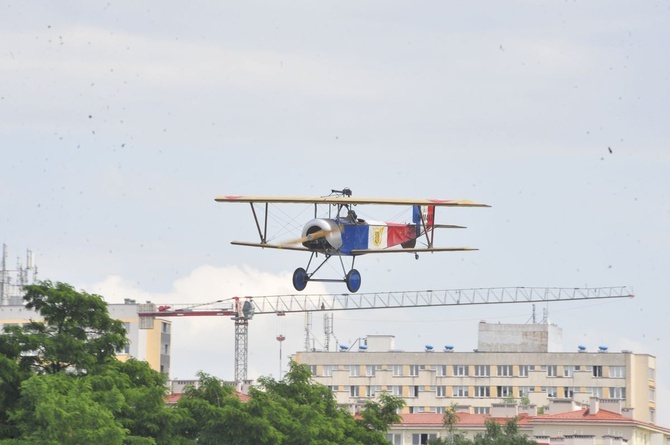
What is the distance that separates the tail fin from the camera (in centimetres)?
8969

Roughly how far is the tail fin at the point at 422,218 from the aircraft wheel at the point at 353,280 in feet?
27.0

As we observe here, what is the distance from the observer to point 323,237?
260 feet

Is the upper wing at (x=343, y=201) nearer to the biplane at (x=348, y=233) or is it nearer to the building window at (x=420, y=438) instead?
the biplane at (x=348, y=233)

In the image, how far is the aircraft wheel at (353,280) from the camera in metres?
78.9

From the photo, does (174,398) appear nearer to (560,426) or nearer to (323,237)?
(560,426)

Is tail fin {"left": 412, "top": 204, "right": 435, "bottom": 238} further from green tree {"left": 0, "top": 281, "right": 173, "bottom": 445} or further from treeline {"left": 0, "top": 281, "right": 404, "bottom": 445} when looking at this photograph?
green tree {"left": 0, "top": 281, "right": 173, "bottom": 445}

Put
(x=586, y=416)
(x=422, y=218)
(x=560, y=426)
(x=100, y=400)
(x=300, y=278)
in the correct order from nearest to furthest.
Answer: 1. (x=300, y=278)
2. (x=100, y=400)
3. (x=422, y=218)
4. (x=560, y=426)
5. (x=586, y=416)

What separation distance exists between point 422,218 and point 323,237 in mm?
9273

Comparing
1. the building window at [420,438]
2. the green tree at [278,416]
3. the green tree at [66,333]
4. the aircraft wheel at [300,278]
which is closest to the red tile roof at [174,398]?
the green tree at [278,416]

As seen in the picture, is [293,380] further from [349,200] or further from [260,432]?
[349,200]

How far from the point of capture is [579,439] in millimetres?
160000

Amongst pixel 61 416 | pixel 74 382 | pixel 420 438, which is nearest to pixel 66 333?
pixel 74 382

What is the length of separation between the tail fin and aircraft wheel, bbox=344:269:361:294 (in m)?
8.22

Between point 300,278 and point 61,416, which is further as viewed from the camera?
point 300,278
